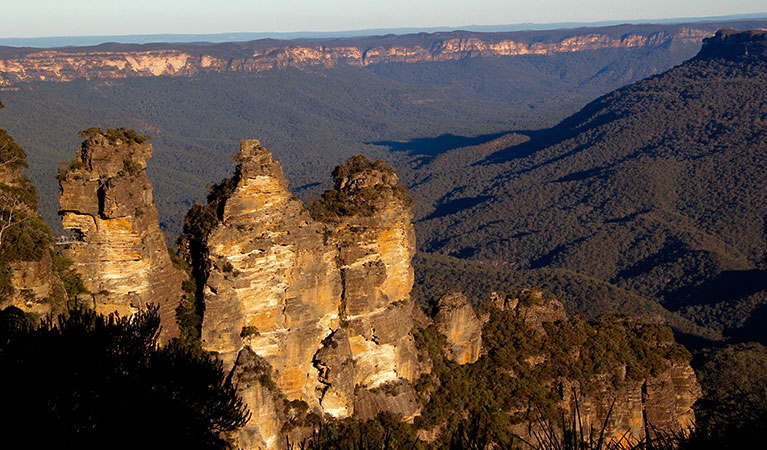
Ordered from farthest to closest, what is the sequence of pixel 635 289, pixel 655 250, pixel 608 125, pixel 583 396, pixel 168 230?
pixel 608 125
pixel 168 230
pixel 655 250
pixel 635 289
pixel 583 396

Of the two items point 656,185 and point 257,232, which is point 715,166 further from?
point 257,232

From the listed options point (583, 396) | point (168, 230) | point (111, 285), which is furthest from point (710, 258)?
point (111, 285)

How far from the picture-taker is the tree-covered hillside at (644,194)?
90062 millimetres

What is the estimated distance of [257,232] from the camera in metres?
23.6

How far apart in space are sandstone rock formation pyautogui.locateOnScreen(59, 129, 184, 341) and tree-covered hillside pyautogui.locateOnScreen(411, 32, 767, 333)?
64.2m

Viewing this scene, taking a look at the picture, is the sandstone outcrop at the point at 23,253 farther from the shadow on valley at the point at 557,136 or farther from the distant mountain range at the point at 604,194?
the shadow on valley at the point at 557,136

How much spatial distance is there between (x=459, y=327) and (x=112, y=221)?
593 inches

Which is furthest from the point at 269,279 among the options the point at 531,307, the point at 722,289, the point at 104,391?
the point at 722,289

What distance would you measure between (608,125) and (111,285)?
162926 mm

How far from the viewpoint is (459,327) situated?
102ft

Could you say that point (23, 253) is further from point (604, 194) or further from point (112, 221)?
point (604, 194)

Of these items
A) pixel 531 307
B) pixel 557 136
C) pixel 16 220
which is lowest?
pixel 557 136

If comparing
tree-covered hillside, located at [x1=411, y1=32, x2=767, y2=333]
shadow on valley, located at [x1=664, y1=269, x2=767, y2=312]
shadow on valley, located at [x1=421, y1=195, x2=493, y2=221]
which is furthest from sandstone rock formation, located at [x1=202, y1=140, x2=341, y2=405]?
shadow on valley, located at [x1=421, y1=195, x2=493, y2=221]

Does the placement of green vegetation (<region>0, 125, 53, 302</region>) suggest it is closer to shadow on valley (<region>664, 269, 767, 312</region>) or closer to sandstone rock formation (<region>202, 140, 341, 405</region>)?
sandstone rock formation (<region>202, 140, 341, 405</region>)
